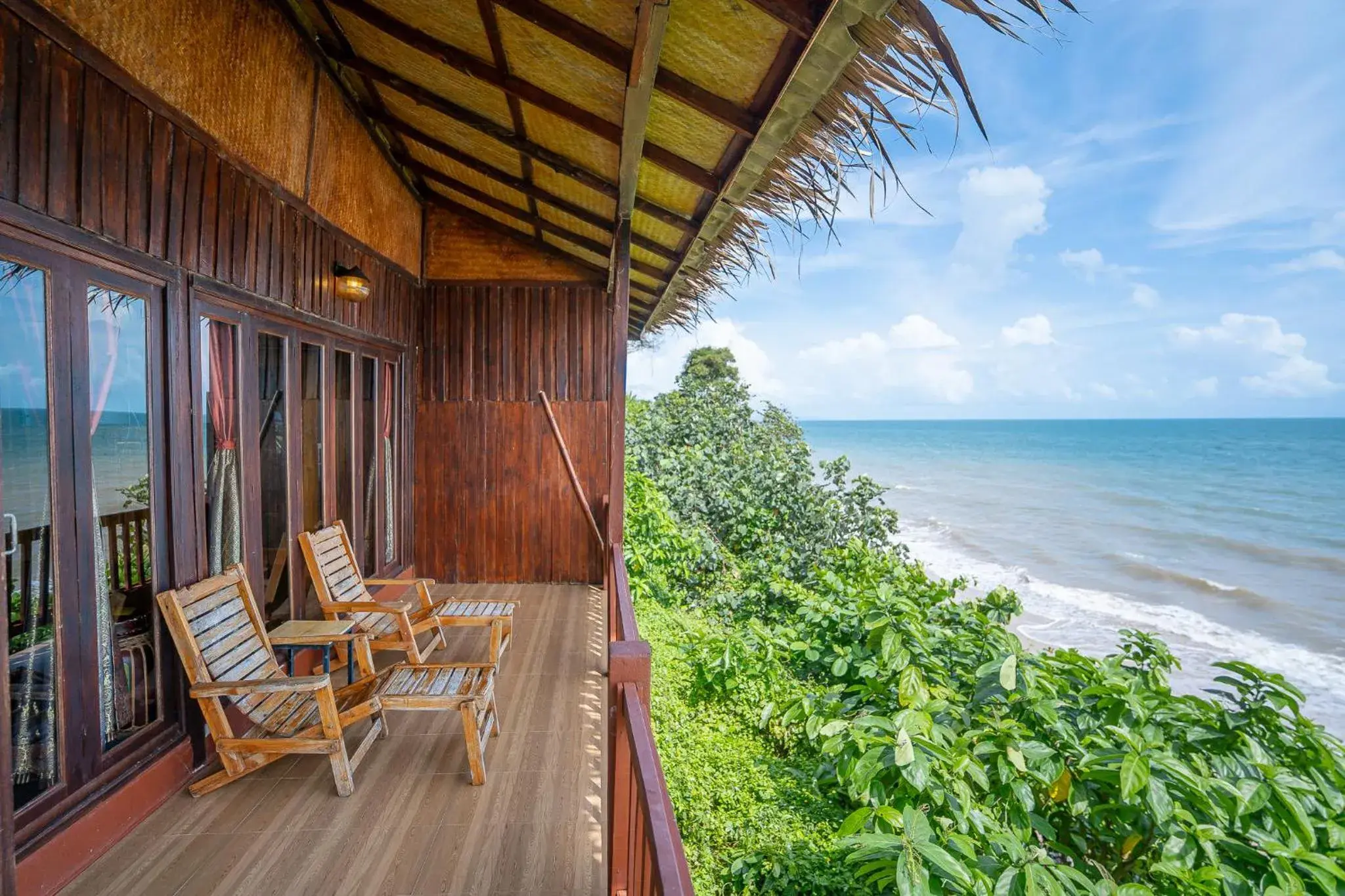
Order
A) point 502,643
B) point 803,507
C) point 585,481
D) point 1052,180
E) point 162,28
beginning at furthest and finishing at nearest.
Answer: point 1052,180, point 803,507, point 585,481, point 502,643, point 162,28

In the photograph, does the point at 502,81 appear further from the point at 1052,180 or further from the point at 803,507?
the point at 1052,180

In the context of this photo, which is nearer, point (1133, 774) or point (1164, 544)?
point (1133, 774)

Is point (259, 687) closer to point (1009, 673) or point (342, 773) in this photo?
point (342, 773)

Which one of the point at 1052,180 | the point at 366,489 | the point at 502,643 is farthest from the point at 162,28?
the point at 1052,180

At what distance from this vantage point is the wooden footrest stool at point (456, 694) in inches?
104

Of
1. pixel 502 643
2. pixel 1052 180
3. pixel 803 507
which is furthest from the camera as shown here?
pixel 1052 180

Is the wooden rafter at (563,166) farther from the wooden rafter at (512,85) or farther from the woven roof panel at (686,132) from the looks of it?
the woven roof panel at (686,132)

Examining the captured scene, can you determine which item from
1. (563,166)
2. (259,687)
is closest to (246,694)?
(259,687)

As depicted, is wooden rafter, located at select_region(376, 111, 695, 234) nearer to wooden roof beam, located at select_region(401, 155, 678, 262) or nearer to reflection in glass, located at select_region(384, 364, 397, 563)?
wooden roof beam, located at select_region(401, 155, 678, 262)

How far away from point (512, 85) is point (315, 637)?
2.75 meters

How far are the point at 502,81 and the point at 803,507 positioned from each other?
18.7 ft

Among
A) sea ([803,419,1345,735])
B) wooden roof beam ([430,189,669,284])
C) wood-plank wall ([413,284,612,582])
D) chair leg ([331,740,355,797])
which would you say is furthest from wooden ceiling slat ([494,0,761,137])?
sea ([803,419,1345,735])

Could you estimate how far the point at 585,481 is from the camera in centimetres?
582

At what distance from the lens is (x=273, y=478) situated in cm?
345
